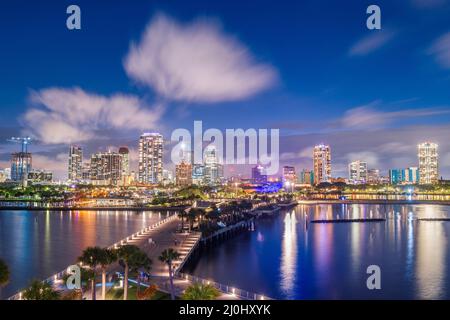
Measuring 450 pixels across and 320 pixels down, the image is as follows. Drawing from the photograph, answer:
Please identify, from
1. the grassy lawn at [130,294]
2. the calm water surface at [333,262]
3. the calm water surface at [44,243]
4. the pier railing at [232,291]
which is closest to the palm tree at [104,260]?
the grassy lawn at [130,294]

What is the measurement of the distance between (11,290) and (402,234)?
38196mm

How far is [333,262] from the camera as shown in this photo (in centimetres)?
3111

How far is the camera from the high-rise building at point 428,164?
185 meters

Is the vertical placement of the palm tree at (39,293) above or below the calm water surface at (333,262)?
above

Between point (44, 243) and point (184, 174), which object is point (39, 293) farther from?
point (184, 174)

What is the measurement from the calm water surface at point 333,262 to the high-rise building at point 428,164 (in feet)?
489

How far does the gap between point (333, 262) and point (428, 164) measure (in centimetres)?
17633

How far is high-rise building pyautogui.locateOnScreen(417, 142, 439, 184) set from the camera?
608 feet

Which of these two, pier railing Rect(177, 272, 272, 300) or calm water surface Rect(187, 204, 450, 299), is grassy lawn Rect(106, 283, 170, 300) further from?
calm water surface Rect(187, 204, 450, 299)

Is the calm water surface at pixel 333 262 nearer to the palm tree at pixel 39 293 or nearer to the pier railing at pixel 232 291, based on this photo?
the pier railing at pixel 232 291

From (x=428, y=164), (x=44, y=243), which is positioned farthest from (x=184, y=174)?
(x=44, y=243)
